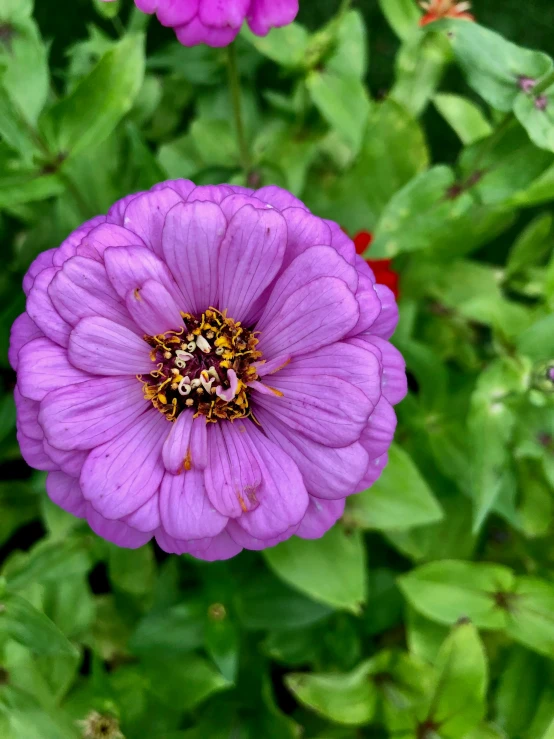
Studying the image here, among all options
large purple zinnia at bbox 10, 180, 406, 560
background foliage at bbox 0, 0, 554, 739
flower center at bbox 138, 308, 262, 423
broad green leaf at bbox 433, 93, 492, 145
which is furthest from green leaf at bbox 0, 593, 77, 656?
broad green leaf at bbox 433, 93, 492, 145

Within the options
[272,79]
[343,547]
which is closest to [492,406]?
[343,547]

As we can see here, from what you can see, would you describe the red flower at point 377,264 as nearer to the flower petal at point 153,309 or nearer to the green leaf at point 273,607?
the flower petal at point 153,309

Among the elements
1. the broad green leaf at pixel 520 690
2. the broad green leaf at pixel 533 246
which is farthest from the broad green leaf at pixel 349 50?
the broad green leaf at pixel 520 690

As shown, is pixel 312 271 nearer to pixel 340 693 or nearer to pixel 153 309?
pixel 153 309

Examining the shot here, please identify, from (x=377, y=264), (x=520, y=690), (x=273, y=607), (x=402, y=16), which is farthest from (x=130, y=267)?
(x=520, y=690)

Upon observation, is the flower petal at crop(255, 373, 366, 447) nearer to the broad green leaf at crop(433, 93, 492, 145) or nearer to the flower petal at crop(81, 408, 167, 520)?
the flower petal at crop(81, 408, 167, 520)
